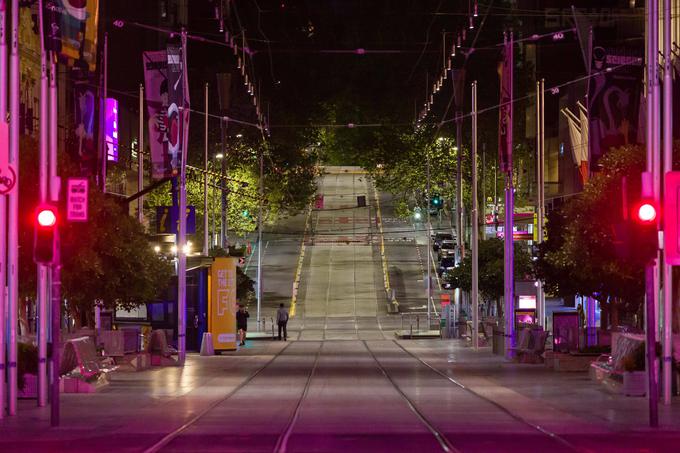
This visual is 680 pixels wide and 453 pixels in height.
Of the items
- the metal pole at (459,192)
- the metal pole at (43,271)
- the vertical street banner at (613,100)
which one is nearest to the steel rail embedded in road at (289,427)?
the metal pole at (43,271)

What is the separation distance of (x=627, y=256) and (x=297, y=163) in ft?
258

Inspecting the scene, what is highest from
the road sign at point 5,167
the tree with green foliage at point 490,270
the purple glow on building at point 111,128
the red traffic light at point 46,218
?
the purple glow on building at point 111,128

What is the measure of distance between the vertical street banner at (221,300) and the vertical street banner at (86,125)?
1335cm

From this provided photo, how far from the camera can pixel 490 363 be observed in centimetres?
3931

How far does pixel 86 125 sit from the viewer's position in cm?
3278

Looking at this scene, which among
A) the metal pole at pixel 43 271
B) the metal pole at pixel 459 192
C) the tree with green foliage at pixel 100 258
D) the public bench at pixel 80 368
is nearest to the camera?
the metal pole at pixel 43 271

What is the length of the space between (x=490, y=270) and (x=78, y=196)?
137 feet

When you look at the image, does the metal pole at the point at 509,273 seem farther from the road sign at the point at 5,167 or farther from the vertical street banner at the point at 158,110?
the road sign at the point at 5,167

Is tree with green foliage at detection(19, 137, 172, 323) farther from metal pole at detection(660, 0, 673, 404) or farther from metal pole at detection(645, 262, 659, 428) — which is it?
metal pole at detection(645, 262, 659, 428)

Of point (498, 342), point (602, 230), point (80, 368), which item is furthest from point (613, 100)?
point (80, 368)

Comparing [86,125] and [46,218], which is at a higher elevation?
[86,125]

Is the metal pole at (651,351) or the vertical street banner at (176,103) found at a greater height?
the vertical street banner at (176,103)

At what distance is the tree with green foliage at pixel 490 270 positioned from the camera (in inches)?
2355

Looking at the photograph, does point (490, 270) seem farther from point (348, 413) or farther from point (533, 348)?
point (348, 413)
